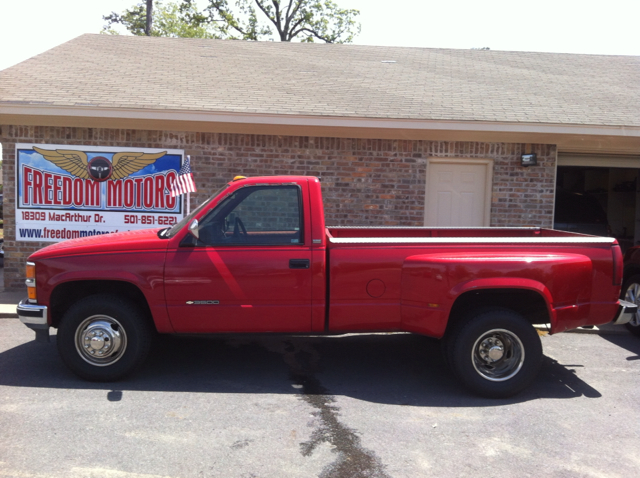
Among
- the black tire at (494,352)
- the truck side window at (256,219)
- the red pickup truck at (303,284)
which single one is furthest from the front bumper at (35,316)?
the black tire at (494,352)

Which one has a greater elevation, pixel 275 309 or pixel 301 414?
pixel 275 309

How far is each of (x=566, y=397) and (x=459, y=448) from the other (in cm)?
166

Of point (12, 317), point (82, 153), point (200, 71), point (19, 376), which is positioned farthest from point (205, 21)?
point (19, 376)

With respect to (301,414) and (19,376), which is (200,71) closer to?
(19,376)

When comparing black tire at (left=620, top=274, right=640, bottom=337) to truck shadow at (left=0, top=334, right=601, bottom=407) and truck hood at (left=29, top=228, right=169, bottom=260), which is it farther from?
truck hood at (left=29, top=228, right=169, bottom=260)

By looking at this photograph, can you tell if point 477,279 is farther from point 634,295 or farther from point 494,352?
point 634,295

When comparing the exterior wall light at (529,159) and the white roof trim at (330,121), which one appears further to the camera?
the exterior wall light at (529,159)

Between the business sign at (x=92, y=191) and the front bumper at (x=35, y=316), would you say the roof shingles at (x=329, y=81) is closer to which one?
the business sign at (x=92, y=191)

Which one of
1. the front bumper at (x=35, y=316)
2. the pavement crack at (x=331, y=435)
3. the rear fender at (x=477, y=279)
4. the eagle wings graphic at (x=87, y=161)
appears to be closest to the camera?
the pavement crack at (x=331, y=435)

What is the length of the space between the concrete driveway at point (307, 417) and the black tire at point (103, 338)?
0.18 meters

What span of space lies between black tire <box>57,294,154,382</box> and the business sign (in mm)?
4324

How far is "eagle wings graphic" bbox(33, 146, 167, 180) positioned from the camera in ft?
30.3

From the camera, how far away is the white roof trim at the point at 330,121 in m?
8.69

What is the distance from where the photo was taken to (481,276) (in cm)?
509
